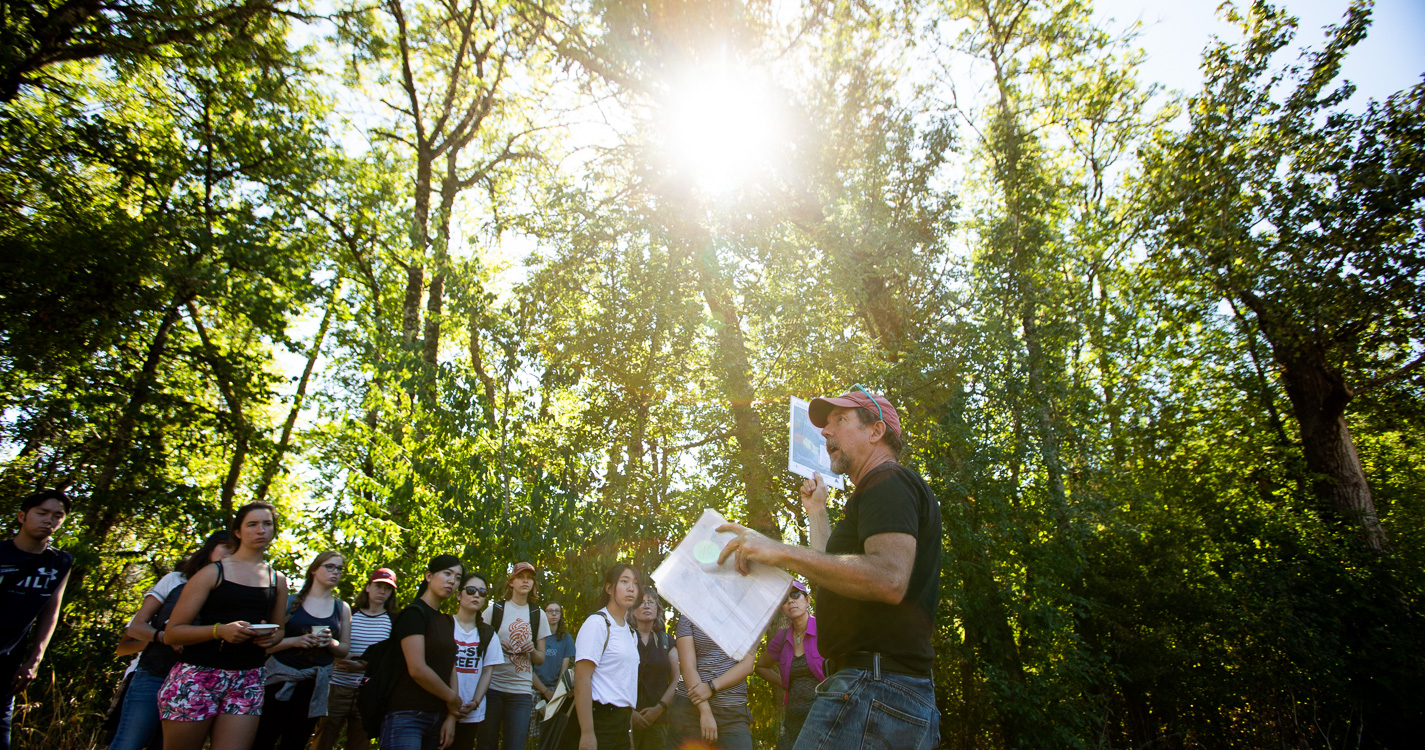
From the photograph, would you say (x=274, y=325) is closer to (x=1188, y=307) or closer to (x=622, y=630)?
(x=622, y=630)

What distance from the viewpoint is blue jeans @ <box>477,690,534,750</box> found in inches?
214

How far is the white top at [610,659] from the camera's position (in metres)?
4.59

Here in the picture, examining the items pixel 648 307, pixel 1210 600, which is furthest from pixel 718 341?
pixel 1210 600

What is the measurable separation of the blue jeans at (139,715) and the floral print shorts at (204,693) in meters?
0.74

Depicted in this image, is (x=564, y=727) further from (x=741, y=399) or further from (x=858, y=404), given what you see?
(x=741, y=399)

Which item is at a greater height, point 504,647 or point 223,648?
point 223,648

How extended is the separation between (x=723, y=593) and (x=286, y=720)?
180 inches

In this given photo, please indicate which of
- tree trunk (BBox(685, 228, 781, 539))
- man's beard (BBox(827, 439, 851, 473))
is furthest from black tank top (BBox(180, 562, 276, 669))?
tree trunk (BBox(685, 228, 781, 539))

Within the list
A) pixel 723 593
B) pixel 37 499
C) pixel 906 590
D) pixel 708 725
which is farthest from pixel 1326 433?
pixel 37 499

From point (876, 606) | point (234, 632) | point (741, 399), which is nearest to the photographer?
point (876, 606)

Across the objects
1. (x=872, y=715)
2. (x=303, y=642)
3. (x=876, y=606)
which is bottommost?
(x=303, y=642)

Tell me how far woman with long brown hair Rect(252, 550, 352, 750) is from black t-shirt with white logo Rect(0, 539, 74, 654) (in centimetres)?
137

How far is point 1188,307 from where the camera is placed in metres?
13.4

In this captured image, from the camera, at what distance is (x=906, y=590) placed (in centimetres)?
203
